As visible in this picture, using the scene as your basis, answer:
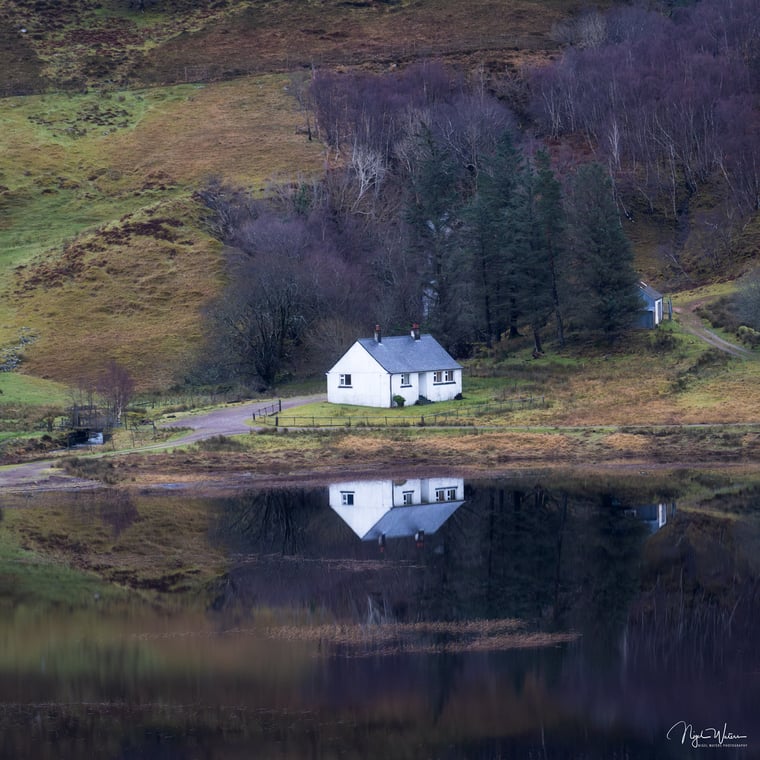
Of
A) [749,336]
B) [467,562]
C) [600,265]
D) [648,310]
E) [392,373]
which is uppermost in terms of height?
[600,265]

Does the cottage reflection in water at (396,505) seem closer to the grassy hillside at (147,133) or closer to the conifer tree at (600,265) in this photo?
the conifer tree at (600,265)

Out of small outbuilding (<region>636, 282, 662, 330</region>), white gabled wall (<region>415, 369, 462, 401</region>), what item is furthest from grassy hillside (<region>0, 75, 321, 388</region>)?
small outbuilding (<region>636, 282, 662, 330</region>)

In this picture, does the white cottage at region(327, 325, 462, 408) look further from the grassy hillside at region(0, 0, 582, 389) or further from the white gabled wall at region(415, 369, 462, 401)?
the grassy hillside at region(0, 0, 582, 389)

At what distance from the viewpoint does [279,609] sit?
35844 mm

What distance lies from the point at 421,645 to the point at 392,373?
34.3 metres

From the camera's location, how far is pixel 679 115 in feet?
351

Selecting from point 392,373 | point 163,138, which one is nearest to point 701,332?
point 392,373

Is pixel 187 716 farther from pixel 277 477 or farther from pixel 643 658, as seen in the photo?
pixel 277 477

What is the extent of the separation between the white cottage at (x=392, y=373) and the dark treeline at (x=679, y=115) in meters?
35.4

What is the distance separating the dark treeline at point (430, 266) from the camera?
251 feet

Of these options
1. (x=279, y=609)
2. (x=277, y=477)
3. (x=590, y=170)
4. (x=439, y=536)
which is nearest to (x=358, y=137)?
(x=590, y=170)

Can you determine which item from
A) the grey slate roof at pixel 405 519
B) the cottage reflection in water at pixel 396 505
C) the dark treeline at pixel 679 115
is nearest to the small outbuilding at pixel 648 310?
the dark treeline at pixel 679 115
